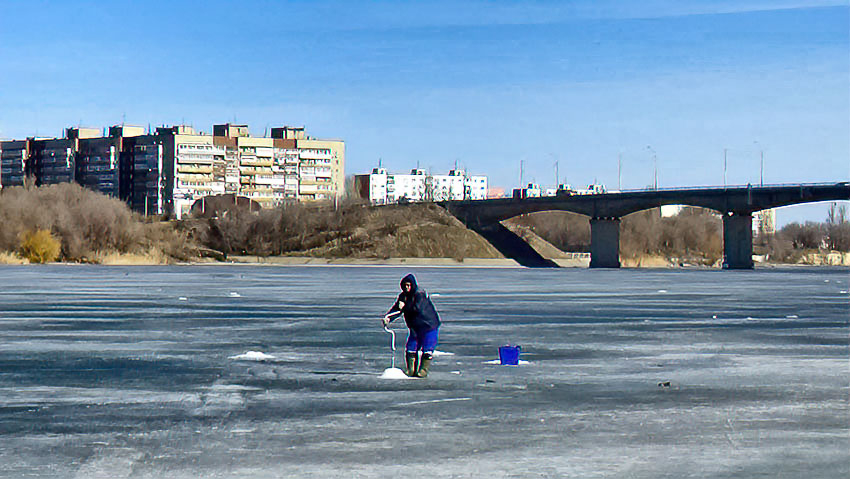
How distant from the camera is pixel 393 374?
1941cm

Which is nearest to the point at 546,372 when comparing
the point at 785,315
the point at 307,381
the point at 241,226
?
the point at 307,381

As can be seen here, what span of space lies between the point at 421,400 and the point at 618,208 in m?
127

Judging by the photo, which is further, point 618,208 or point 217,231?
point 217,231

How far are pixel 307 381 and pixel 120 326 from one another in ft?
42.0

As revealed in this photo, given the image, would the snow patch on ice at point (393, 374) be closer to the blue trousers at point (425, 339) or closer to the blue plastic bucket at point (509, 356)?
the blue trousers at point (425, 339)

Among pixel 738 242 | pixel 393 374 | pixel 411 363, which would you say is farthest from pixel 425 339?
pixel 738 242

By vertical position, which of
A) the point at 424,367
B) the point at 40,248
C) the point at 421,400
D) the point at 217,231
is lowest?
the point at 421,400

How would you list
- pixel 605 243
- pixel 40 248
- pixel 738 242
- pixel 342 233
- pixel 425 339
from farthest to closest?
pixel 342 233 < pixel 605 243 < pixel 738 242 < pixel 40 248 < pixel 425 339

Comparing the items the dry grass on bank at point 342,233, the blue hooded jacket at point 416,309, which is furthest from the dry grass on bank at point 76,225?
the blue hooded jacket at point 416,309

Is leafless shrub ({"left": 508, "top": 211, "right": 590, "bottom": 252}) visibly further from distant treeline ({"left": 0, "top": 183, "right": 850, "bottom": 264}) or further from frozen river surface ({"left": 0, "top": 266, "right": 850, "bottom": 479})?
frozen river surface ({"left": 0, "top": 266, "right": 850, "bottom": 479})

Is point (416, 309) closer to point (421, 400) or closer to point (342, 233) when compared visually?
point (421, 400)

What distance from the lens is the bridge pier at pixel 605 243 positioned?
138 m

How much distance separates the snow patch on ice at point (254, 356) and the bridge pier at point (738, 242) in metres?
111

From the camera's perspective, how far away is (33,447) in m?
12.5
